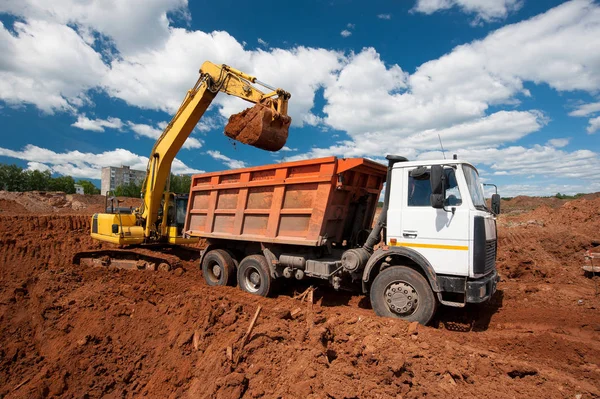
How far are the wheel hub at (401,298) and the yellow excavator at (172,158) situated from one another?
3.87 metres

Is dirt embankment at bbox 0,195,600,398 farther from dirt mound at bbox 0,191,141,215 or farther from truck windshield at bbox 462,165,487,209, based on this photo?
dirt mound at bbox 0,191,141,215

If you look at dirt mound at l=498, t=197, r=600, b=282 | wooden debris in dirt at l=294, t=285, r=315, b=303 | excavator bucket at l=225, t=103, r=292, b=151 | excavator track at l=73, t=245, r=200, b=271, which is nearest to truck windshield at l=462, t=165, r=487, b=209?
wooden debris in dirt at l=294, t=285, r=315, b=303

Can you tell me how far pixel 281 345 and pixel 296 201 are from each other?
9.02 feet

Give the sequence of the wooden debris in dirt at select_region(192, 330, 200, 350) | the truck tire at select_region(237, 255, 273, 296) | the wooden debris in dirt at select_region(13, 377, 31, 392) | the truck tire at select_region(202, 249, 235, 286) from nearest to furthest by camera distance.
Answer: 1. the wooden debris in dirt at select_region(13, 377, 31, 392)
2. the wooden debris in dirt at select_region(192, 330, 200, 350)
3. the truck tire at select_region(237, 255, 273, 296)
4. the truck tire at select_region(202, 249, 235, 286)

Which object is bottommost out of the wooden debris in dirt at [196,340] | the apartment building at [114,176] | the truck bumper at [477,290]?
the wooden debris in dirt at [196,340]

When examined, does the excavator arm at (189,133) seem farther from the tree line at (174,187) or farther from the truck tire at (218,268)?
the tree line at (174,187)

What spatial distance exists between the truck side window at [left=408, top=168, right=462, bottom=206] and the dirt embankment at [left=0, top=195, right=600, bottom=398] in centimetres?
185

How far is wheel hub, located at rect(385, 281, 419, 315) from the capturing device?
16.4 ft

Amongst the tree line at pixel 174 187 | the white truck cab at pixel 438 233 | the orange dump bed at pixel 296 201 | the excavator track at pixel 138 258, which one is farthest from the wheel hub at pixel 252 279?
the tree line at pixel 174 187

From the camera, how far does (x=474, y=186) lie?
17.4 ft

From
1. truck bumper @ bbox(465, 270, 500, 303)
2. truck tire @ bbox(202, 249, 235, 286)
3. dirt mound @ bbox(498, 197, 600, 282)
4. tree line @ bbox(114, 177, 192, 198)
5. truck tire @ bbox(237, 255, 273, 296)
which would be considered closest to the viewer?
truck bumper @ bbox(465, 270, 500, 303)

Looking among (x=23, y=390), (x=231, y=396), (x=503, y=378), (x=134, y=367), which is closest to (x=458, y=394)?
(x=503, y=378)

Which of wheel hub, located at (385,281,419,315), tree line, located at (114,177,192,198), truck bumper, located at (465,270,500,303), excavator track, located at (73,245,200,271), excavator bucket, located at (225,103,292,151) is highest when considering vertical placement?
tree line, located at (114,177,192,198)

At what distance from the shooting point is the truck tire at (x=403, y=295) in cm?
490
